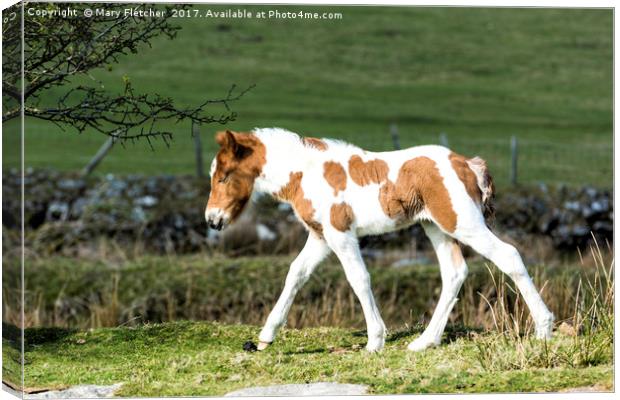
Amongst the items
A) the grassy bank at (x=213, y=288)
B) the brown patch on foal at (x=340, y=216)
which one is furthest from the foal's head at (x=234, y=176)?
the grassy bank at (x=213, y=288)

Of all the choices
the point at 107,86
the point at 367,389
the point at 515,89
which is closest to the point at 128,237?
the point at 515,89

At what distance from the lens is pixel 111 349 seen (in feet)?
39.2

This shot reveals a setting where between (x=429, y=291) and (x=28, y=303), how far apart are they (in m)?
6.52

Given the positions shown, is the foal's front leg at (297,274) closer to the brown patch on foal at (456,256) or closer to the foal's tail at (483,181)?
the brown patch on foal at (456,256)

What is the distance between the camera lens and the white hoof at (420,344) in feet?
37.2

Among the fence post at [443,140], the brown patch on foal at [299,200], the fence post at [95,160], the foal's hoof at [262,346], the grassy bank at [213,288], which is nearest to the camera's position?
the brown patch on foal at [299,200]

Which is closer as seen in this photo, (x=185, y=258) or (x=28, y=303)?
(x=28, y=303)

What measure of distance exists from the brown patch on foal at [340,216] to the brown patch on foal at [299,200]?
0.55 feet

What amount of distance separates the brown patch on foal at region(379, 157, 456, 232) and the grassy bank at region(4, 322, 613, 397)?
1236 mm

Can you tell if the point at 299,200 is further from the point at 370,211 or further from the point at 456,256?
the point at 456,256

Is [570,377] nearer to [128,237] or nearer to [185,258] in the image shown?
[185,258]

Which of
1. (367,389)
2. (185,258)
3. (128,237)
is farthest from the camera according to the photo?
(128,237)

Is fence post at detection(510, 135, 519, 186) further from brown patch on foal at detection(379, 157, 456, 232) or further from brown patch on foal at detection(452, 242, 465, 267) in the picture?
brown patch on foal at detection(379, 157, 456, 232)

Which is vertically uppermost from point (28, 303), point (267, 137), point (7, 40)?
point (7, 40)
